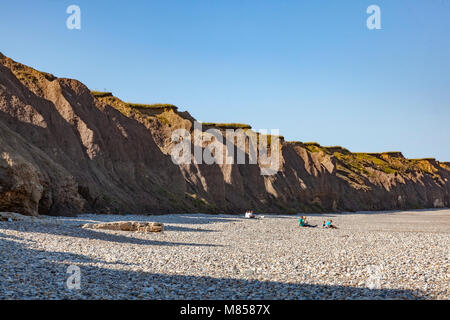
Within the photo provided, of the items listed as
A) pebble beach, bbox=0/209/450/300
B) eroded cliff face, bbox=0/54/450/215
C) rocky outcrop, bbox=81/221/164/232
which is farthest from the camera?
eroded cliff face, bbox=0/54/450/215

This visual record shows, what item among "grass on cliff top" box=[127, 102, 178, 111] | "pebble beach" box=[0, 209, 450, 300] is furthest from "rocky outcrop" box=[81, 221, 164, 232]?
"grass on cliff top" box=[127, 102, 178, 111]

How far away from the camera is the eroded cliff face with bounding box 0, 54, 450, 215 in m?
25.3

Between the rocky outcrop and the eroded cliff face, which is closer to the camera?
the rocky outcrop

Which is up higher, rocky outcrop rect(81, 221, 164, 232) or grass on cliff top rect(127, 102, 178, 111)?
grass on cliff top rect(127, 102, 178, 111)

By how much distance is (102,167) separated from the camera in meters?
35.5

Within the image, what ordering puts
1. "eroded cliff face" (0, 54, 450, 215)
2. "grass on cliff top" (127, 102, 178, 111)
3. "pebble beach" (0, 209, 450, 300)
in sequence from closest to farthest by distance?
Result: "pebble beach" (0, 209, 450, 300), "eroded cliff face" (0, 54, 450, 215), "grass on cliff top" (127, 102, 178, 111)

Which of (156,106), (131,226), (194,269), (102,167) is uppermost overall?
(156,106)

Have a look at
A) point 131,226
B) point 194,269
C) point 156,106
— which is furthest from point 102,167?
point 156,106

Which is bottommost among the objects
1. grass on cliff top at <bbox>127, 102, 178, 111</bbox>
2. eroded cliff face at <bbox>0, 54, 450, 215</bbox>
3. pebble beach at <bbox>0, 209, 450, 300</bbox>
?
pebble beach at <bbox>0, 209, 450, 300</bbox>

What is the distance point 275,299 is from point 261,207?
4708 centimetres

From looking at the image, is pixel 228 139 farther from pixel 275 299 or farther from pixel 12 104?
pixel 275 299

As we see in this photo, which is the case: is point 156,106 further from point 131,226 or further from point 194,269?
point 194,269

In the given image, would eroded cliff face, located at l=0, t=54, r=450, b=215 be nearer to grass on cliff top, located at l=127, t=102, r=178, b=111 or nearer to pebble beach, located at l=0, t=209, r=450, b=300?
grass on cliff top, located at l=127, t=102, r=178, b=111

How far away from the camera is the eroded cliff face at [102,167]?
25.3 m
